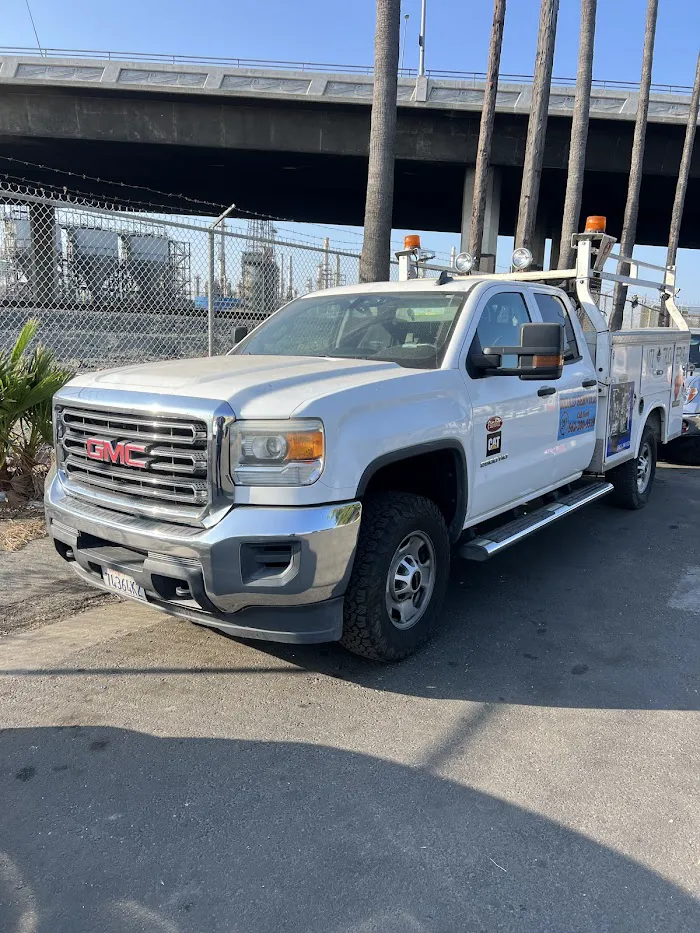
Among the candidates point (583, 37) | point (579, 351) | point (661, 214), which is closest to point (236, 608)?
point (579, 351)

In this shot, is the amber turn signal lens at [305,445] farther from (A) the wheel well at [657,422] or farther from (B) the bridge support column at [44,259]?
(B) the bridge support column at [44,259]

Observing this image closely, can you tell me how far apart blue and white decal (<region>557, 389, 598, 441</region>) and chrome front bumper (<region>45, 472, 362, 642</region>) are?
2542 mm

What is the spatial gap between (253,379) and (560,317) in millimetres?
3052

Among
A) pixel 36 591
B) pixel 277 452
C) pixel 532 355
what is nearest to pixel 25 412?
pixel 36 591

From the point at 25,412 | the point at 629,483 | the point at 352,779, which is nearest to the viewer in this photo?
the point at 352,779

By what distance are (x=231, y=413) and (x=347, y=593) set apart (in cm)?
103

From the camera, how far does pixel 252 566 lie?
3.03m

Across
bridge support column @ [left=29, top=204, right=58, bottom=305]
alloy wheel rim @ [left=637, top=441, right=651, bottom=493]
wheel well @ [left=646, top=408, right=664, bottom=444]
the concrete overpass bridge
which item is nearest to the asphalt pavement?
alloy wheel rim @ [left=637, top=441, right=651, bottom=493]

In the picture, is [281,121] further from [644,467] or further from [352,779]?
[352,779]

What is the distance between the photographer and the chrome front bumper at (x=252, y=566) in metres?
3.01

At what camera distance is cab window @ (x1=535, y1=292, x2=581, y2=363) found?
17.0ft

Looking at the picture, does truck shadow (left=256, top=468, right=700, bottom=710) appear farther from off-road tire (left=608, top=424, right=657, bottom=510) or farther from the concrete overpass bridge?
the concrete overpass bridge

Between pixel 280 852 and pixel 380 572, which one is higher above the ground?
pixel 380 572

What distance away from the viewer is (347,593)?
3365mm
